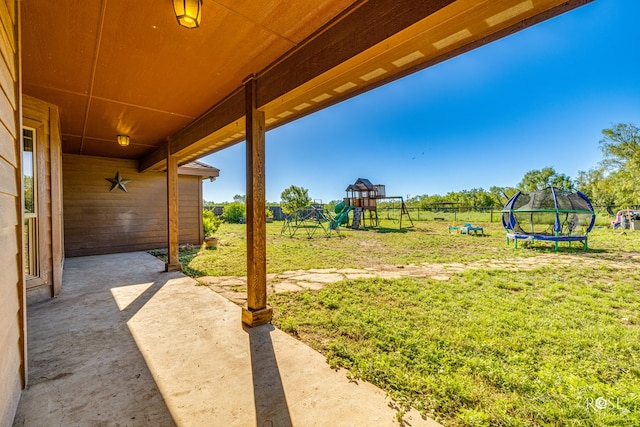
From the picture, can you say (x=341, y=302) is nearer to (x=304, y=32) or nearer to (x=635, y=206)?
(x=304, y=32)

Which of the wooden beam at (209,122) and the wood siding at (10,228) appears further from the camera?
the wooden beam at (209,122)

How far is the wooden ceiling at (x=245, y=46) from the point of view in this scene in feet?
4.47

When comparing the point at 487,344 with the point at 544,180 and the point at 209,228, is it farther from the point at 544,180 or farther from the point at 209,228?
Answer: the point at 544,180

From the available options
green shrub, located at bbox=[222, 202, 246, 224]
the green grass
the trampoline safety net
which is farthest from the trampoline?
green shrub, located at bbox=[222, 202, 246, 224]

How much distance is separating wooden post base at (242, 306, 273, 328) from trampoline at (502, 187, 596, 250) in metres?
7.32

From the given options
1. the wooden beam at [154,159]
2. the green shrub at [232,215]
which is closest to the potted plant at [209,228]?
the wooden beam at [154,159]

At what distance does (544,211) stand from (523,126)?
71.7 feet

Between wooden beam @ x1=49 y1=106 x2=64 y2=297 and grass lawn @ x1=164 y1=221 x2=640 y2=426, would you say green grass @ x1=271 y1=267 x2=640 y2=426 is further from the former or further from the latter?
wooden beam @ x1=49 y1=106 x2=64 y2=297

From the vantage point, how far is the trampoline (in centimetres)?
722

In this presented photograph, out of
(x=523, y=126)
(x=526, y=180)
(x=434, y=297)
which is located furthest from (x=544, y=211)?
(x=526, y=180)

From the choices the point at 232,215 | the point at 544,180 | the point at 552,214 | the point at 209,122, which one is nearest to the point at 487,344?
the point at 209,122

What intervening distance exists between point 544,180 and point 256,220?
3864cm

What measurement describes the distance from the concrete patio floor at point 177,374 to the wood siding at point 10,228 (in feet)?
0.91

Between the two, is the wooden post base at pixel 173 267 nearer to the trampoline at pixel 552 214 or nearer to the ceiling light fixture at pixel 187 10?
the ceiling light fixture at pixel 187 10
